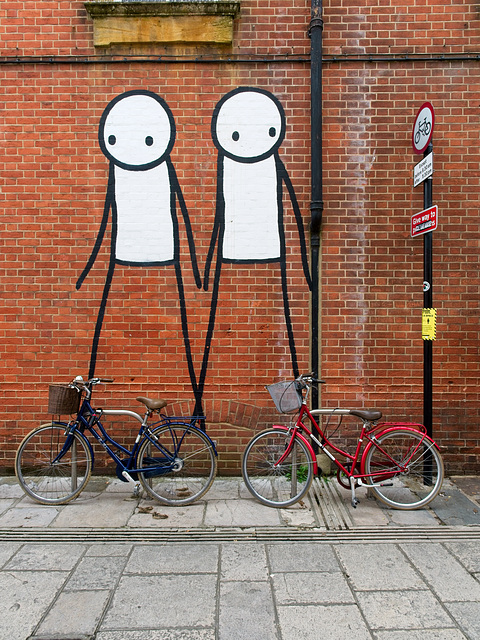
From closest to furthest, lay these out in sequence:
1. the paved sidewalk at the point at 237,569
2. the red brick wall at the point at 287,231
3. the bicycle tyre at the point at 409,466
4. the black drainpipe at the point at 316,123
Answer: the paved sidewalk at the point at 237,569, the bicycle tyre at the point at 409,466, the black drainpipe at the point at 316,123, the red brick wall at the point at 287,231

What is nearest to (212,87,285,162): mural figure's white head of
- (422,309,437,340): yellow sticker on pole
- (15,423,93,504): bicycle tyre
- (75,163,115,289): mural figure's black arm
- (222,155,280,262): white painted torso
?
(222,155,280,262): white painted torso

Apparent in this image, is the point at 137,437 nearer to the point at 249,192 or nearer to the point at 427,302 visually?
the point at 249,192

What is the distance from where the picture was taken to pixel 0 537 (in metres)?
3.72

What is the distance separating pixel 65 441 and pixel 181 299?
1797 mm

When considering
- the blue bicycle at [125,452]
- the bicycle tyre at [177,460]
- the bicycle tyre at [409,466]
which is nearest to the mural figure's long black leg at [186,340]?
the blue bicycle at [125,452]

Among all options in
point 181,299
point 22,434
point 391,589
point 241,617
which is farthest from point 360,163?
point 22,434

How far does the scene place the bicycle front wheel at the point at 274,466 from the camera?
420 centimetres

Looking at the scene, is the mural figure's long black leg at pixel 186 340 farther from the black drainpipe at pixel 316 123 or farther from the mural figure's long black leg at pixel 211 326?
the black drainpipe at pixel 316 123

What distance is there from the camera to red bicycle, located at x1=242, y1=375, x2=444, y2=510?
13.7 feet

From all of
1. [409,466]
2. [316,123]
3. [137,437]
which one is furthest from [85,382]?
[316,123]

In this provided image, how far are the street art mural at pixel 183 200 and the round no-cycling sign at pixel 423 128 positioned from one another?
1.29 metres

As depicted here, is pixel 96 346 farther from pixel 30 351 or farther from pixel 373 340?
pixel 373 340

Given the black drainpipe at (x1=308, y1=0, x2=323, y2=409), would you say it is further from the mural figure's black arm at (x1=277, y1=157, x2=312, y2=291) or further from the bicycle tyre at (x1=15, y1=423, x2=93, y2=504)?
the bicycle tyre at (x1=15, y1=423, x2=93, y2=504)

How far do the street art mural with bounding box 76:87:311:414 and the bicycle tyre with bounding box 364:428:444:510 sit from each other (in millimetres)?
1191
